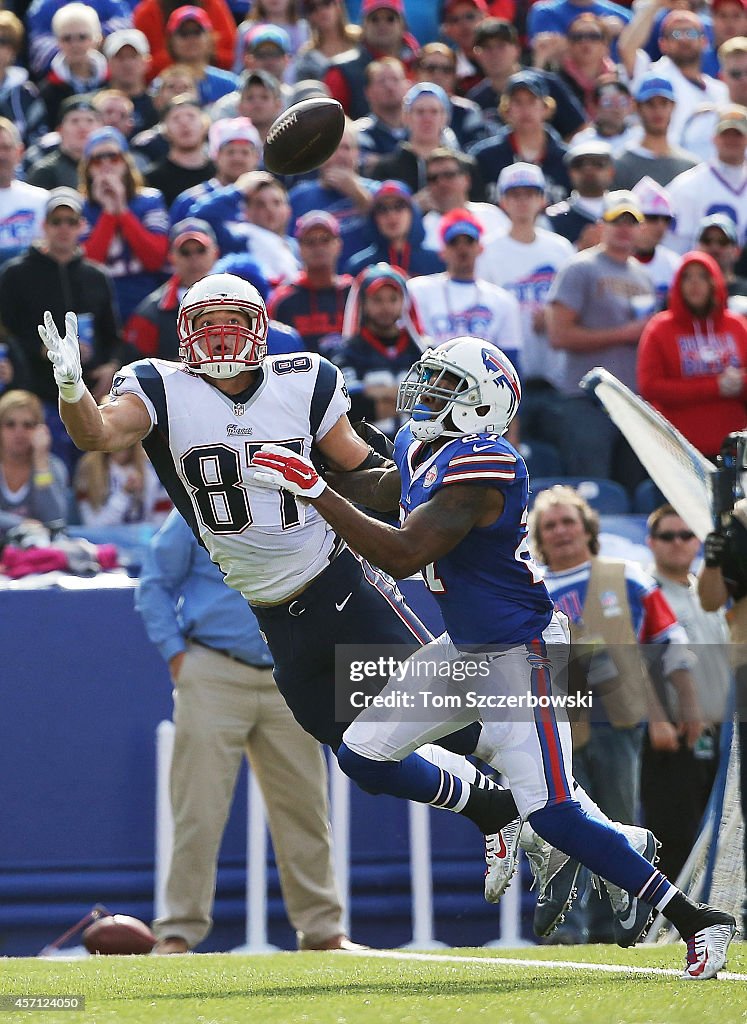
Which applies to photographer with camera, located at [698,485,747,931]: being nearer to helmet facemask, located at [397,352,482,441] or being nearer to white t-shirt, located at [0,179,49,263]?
helmet facemask, located at [397,352,482,441]

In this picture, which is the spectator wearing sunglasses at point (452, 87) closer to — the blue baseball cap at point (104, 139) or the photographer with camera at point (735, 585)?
the blue baseball cap at point (104, 139)

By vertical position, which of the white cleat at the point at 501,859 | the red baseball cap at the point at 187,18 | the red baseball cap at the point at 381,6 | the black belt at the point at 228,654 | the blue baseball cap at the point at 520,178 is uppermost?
the red baseball cap at the point at 381,6

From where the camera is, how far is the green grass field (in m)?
4.12

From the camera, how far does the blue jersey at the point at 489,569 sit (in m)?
4.89

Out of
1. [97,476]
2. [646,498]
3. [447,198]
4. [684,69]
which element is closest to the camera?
[97,476]

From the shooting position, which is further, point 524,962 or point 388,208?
point 388,208

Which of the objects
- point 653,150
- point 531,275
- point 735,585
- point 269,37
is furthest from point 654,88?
point 735,585

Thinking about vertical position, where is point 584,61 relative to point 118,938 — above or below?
above

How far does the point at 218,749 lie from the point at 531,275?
11.1 feet

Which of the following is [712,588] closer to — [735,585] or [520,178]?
[735,585]

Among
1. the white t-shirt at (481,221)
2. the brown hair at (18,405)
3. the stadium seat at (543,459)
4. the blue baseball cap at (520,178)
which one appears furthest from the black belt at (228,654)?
the blue baseball cap at (520,178)

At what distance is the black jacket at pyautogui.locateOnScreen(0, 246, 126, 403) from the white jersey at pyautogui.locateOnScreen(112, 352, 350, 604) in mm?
3334

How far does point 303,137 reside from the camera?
627cm

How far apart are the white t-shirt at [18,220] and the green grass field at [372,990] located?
4335 mm
